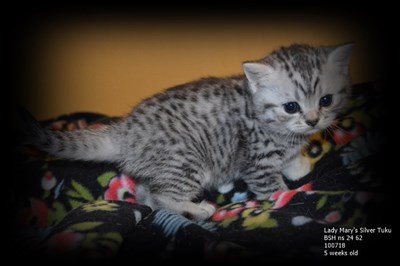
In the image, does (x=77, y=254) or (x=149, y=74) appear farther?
(x=149, y=74)

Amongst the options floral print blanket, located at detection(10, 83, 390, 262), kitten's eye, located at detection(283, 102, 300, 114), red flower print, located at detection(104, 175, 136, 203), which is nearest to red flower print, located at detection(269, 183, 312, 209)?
floral print blanket, located at detection(10, 83, 390, 262)

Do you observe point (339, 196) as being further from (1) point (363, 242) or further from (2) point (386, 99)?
(2) point (386, 99)

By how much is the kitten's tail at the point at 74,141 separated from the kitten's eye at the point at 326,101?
32.3 inches

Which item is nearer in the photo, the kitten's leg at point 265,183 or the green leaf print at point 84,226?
the green leaf print at point 84,226

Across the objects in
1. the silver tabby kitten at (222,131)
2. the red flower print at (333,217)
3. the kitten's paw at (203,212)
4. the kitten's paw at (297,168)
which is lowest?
the kitten's paw at (203,212)

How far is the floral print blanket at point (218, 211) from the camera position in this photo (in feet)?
Answer: 3.31

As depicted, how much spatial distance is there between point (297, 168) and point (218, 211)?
44 centimetres

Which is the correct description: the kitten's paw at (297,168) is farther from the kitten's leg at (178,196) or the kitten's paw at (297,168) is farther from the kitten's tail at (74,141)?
the kitten's tail at (74,141)

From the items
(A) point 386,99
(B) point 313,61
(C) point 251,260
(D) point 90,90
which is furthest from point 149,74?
(C) point 251,260

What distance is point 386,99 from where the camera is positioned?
165cm

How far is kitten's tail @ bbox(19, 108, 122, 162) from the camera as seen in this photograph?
4.28 feet

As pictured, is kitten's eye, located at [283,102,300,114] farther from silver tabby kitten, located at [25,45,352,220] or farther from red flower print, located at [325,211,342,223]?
red flower print, located at [325,211,342,223]

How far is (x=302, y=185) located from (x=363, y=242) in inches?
19.3

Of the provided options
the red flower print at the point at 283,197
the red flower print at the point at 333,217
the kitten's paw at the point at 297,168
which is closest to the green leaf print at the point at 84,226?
the red flower print at the point at 283,197
